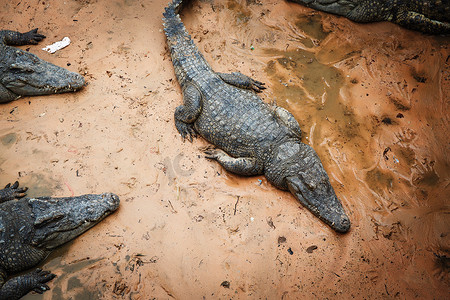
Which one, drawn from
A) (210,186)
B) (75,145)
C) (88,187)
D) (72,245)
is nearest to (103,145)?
(75,145)

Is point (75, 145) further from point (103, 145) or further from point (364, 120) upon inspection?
point (364, 120)

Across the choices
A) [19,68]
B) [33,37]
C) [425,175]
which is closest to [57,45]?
[33,37]

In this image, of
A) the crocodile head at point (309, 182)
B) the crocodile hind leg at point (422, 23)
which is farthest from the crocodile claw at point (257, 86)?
the crocodile hind leg at point (422, 23)

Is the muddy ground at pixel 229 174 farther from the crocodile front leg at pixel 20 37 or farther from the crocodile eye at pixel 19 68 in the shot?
the crocodile eye at pixel 19 68

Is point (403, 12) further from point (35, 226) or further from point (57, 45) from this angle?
→ point (35, 226)

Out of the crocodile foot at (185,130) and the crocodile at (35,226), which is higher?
the crocodile foot at (185,130)

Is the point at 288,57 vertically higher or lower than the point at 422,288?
higher

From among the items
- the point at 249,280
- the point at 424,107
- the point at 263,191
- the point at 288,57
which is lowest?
the point at 249,280
